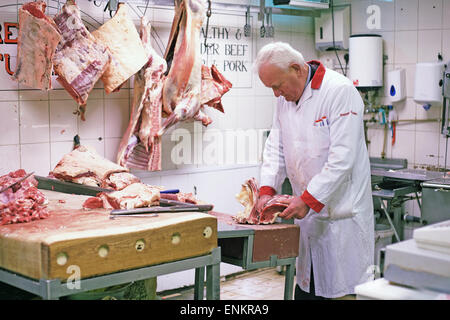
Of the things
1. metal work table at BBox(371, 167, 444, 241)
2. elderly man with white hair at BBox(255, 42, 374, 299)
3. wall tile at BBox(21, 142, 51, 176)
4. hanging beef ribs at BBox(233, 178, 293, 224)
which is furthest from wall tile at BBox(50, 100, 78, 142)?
metal work table at BBox(371, 167, 444, 241)

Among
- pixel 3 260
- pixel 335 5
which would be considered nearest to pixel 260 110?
pixel 335 5

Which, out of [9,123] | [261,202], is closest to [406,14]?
[261,202]

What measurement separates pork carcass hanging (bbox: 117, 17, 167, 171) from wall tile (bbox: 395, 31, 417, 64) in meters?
2.67

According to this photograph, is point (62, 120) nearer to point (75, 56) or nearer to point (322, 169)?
point (75, 56)

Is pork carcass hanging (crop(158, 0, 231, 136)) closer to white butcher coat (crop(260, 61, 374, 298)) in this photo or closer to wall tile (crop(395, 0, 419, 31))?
white butcher coat (crop(260, 61, 374, 298))

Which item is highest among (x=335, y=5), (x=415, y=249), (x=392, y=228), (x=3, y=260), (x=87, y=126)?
(x=335, y=5)

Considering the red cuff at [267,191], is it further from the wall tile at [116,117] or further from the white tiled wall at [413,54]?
the white tiled wall at [413,54]

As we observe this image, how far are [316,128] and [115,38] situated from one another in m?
1.62

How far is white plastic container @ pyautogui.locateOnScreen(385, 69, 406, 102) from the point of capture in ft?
19.2

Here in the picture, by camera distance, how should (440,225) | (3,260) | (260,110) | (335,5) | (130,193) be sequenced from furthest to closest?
(335,5) → (260,110) → (130,193) → (3,260) → (440,225)

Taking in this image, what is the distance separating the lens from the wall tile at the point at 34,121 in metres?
4.16

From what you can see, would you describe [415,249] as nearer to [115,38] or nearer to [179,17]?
[115,38]

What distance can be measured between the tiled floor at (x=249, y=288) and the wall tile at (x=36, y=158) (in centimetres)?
145

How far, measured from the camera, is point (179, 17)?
182 inches
